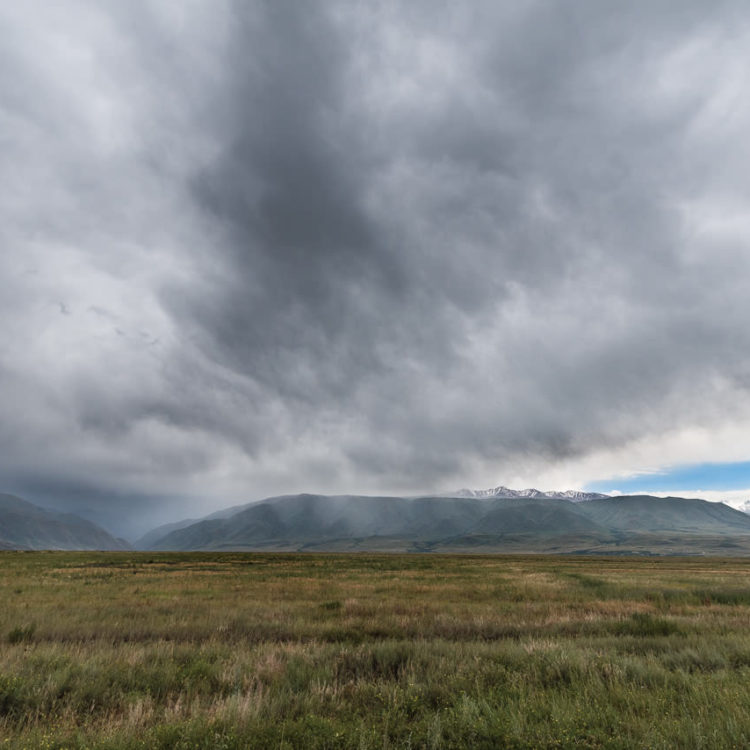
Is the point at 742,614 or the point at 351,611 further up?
the point at 351,611

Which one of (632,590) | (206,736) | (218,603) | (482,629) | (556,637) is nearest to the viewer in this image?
(206,736)

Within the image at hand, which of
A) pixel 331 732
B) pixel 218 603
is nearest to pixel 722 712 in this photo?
pixel 331 732

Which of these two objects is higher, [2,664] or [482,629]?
[2,664]

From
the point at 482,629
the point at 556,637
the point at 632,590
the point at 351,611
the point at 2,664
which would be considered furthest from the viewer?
the point at 632,590

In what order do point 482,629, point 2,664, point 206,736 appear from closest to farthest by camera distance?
point 206,736
point 2,664
point 482,629

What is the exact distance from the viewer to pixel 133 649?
8922 mm

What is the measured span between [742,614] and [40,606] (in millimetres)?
26679

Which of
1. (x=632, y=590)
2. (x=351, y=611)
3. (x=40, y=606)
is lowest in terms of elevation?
(x=632, y=590)

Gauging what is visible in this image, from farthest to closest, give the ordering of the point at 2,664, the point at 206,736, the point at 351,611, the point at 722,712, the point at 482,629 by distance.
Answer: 1. the point at 351,611
2. the point at 482,629
3. the point at 2,664
4. the point at 722,712
5. the point at 206,736

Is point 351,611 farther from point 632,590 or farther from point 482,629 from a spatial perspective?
point 632,590

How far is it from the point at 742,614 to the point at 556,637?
10556 mm

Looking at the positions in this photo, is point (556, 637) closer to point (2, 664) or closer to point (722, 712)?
point (722, 712)

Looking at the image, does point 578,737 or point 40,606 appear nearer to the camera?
point 578,737

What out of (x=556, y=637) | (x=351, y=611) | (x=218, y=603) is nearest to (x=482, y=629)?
(x=556, y=637)
